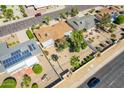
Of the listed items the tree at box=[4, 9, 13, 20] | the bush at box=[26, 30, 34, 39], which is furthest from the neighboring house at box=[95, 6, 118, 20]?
the tree at box=[4, 9, 13, 20]

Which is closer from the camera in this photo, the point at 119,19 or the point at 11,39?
the point at 11,39

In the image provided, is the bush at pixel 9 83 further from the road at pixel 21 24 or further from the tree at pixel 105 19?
the tree at pixel 105 19

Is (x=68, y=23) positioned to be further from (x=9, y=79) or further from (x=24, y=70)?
(x=9, y=79)

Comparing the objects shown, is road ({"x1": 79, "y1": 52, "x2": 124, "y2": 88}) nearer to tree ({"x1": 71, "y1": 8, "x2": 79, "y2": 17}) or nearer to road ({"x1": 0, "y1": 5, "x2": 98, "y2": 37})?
tree ({"x1": 71, "y1": 8, "x2": 79, "y2": 17})

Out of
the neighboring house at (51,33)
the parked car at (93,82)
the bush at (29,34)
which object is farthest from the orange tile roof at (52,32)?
the parked car at (93,82)

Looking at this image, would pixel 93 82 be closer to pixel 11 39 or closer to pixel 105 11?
pixel 11 39

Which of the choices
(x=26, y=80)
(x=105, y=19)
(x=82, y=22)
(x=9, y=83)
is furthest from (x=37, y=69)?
(x=105, y=19)
